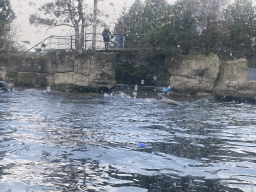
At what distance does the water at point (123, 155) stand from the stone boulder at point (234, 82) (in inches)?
382

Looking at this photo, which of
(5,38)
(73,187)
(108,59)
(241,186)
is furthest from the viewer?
(5,38)

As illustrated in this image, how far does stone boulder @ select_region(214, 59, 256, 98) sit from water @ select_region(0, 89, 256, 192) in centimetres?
970

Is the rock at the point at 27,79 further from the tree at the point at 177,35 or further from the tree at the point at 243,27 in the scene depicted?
the tree at the point at 243,27

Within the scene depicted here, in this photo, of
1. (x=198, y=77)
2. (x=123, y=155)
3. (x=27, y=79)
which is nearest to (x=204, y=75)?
(x=198, y=77)

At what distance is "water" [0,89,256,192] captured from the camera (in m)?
4.54

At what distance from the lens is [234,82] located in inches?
792

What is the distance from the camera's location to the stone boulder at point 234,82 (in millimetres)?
19844

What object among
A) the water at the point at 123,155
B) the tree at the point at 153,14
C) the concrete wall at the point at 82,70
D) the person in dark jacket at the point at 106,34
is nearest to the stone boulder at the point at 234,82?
the concrete wall at the point at 82,70

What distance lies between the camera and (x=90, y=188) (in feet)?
14.1

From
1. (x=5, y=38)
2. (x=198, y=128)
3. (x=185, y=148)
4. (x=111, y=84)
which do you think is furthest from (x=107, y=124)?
(x=5, y=38)

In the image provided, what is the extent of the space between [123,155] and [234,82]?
15.6m

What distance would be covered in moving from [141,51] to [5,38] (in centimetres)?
1281

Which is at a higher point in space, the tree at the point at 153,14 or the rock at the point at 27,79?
the tree at the point at 153,14

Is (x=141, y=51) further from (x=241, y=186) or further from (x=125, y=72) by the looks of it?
(x=241, y=186)
